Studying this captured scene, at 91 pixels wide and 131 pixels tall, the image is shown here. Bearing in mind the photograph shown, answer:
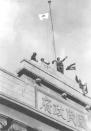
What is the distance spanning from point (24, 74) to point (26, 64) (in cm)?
65

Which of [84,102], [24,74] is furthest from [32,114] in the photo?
[84,102]

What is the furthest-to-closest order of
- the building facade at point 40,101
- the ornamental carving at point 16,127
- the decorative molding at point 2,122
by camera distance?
1. the building facade at point 40,101
2. the ornamental carving at point 16,127
3. the decorative molding at point 2,122

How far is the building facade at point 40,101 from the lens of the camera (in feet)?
72.4

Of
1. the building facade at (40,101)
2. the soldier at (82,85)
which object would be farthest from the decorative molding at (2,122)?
the soldier at (82,85)

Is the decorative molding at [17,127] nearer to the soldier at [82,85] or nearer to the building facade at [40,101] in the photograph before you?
the building facade at [40,101]

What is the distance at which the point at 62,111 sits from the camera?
83.5 ft

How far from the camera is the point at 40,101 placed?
2423 centimetres

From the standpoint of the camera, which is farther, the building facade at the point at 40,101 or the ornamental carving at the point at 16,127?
the building facade at the point at 40,101

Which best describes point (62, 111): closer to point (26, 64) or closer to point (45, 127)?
point (45, 127)

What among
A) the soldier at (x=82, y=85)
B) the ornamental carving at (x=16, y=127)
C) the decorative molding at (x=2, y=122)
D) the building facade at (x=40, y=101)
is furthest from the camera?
the soldier at (x=82, y=85)

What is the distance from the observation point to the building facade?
72.4ft

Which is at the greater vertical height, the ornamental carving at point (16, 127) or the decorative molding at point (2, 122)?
the decorative molding at point (2, 122)

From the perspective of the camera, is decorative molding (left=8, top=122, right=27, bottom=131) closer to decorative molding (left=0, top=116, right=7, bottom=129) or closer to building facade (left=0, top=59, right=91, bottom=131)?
building facade (left=0, top=59, right=91, bottom=131)

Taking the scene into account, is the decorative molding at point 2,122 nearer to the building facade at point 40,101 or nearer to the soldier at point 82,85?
the building facade at point 40,101
